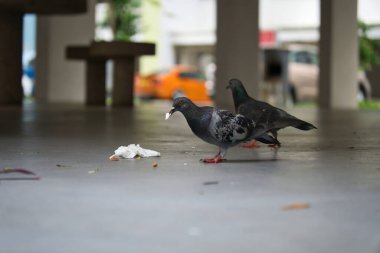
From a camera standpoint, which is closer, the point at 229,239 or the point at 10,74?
the point at 229,239

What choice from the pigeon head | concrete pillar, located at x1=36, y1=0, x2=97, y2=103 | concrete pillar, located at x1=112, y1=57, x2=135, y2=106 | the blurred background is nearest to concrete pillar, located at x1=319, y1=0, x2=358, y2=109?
the blurred background

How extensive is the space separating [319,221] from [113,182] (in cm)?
106

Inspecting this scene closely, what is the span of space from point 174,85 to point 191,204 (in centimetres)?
2087

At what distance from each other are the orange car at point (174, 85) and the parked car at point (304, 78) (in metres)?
3.34

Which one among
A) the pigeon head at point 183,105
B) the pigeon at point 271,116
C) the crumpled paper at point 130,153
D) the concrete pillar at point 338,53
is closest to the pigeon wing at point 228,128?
the pigeon head at point 183,105

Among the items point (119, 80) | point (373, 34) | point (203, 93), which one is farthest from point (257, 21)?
point (373, 34)

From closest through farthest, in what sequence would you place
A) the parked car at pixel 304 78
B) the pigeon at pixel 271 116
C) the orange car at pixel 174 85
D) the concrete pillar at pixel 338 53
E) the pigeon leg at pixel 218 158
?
the pigeon leg at pixel 218 158
the pigeon at pixel 271 116
the concrete pillar at pixel 338 53
the parked car at pixel 304 78
the orange car at pixel 174 85

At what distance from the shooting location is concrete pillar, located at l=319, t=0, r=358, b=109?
14.5m

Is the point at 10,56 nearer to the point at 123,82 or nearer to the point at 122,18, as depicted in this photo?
the point at 123,82

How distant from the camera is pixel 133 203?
2.82m

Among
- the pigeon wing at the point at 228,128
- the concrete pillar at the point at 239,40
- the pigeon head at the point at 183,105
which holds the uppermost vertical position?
the concrete pillar at the point at 239,40

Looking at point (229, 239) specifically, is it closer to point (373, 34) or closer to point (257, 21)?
point (257, 21)

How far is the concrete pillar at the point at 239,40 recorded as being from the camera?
47.9 ft

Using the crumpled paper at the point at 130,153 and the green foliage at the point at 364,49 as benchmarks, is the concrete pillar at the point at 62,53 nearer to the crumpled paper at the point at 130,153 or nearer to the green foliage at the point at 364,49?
the green foliage at the point at 364,49
